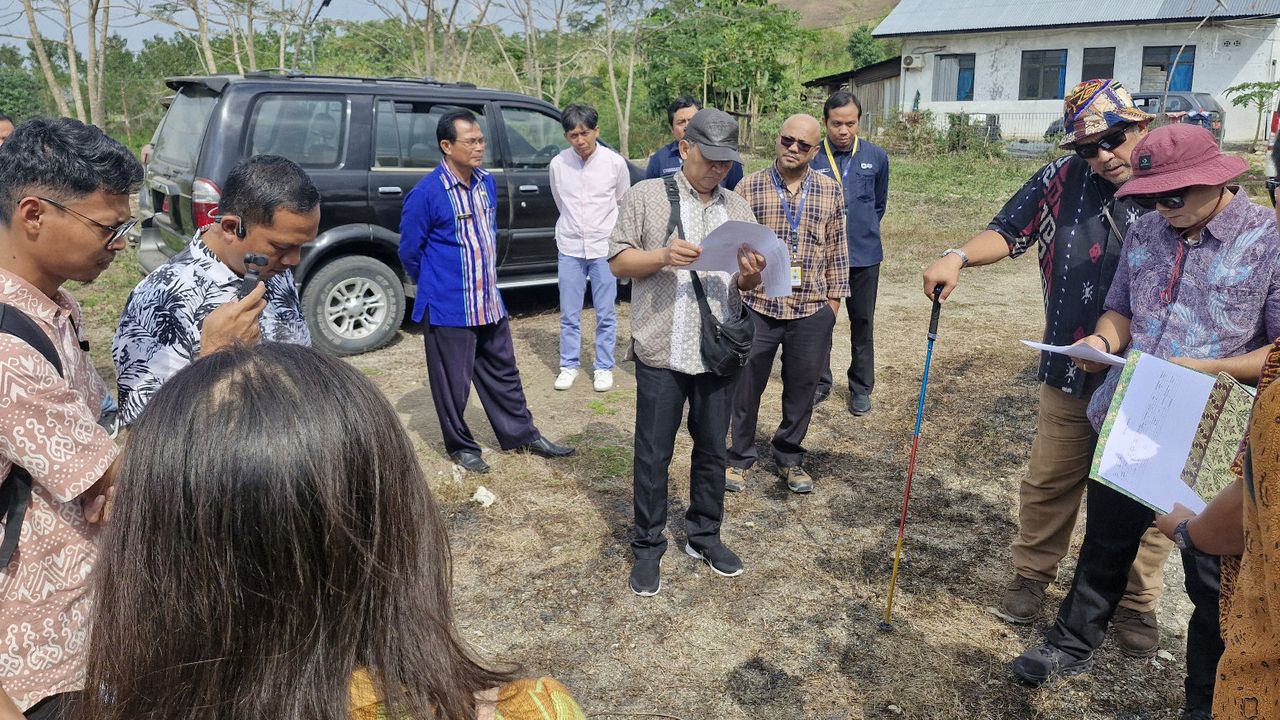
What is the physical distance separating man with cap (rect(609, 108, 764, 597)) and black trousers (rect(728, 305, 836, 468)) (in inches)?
36.0

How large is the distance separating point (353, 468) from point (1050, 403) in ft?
9.09

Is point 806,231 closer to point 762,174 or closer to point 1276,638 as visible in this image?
point 762,174

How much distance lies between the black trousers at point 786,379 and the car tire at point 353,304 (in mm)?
3133

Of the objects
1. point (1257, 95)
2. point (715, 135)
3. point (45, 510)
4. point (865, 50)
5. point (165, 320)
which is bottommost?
point (45, 510)

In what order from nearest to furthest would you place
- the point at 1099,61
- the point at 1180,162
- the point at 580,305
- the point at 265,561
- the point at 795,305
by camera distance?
the point at 265,561, the point at 1180,162, the point at 795,305, the point at 580,305, the point at 1099,61

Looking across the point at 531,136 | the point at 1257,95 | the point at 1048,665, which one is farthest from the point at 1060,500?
the point at 1257,95

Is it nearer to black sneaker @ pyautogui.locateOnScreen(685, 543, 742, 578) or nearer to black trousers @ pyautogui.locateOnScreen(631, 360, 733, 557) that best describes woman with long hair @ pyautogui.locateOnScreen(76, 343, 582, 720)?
black trousers @ pyautogui.locateOnScreen(631, 360, 733, 557)

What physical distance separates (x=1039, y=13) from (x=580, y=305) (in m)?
25.1

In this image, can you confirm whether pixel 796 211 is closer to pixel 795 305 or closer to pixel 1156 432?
pixel 795 305

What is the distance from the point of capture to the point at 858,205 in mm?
5348

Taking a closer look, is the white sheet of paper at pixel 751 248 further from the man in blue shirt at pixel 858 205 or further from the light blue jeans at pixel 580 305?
the light blue jeans at pixel 580 305

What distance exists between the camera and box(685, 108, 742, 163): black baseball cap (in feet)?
11.0

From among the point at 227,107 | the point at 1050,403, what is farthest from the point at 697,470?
the point at 227,107

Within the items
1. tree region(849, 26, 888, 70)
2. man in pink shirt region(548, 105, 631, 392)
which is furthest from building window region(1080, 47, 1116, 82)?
man in pink shirt region(548, 105, 631, 392)
